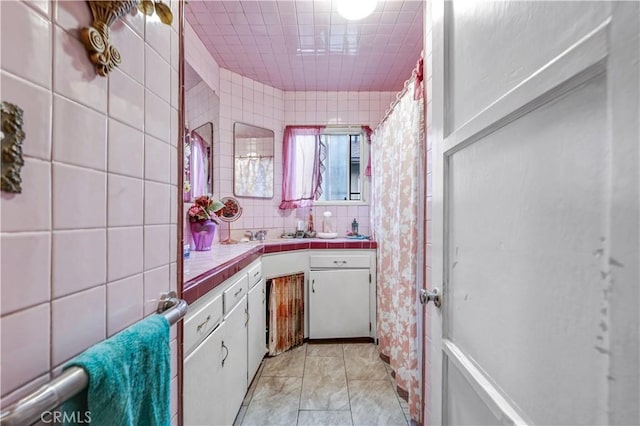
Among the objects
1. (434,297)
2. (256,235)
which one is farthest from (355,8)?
(256,235)

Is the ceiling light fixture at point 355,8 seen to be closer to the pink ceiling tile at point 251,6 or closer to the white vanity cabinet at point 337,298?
the pink ceiling tile at point 251,6

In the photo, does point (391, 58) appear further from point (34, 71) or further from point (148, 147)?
point (34, 71)

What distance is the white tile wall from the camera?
35 centimetres

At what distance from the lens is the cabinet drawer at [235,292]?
3.97 feet

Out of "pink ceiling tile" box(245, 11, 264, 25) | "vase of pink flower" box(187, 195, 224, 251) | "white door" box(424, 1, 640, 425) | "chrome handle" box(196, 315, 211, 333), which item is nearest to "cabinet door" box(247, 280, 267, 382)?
"vase of pink flower" box(187, 195, 224, 251)

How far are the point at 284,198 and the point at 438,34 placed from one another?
6.75 ft

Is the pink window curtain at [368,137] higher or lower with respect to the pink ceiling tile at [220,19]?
lower

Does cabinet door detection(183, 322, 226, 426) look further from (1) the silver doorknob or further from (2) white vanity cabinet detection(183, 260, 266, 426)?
(1) the silver doorknob

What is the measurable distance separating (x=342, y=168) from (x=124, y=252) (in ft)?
8.12

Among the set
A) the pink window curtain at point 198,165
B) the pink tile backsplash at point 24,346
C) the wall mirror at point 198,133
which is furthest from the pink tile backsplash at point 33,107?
the pink window curtain at point 198,165

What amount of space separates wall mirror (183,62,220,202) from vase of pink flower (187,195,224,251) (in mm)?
133

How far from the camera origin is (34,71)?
0.37 meters

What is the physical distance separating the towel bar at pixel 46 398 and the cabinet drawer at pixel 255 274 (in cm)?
125

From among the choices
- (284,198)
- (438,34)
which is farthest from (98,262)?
(284,198)
